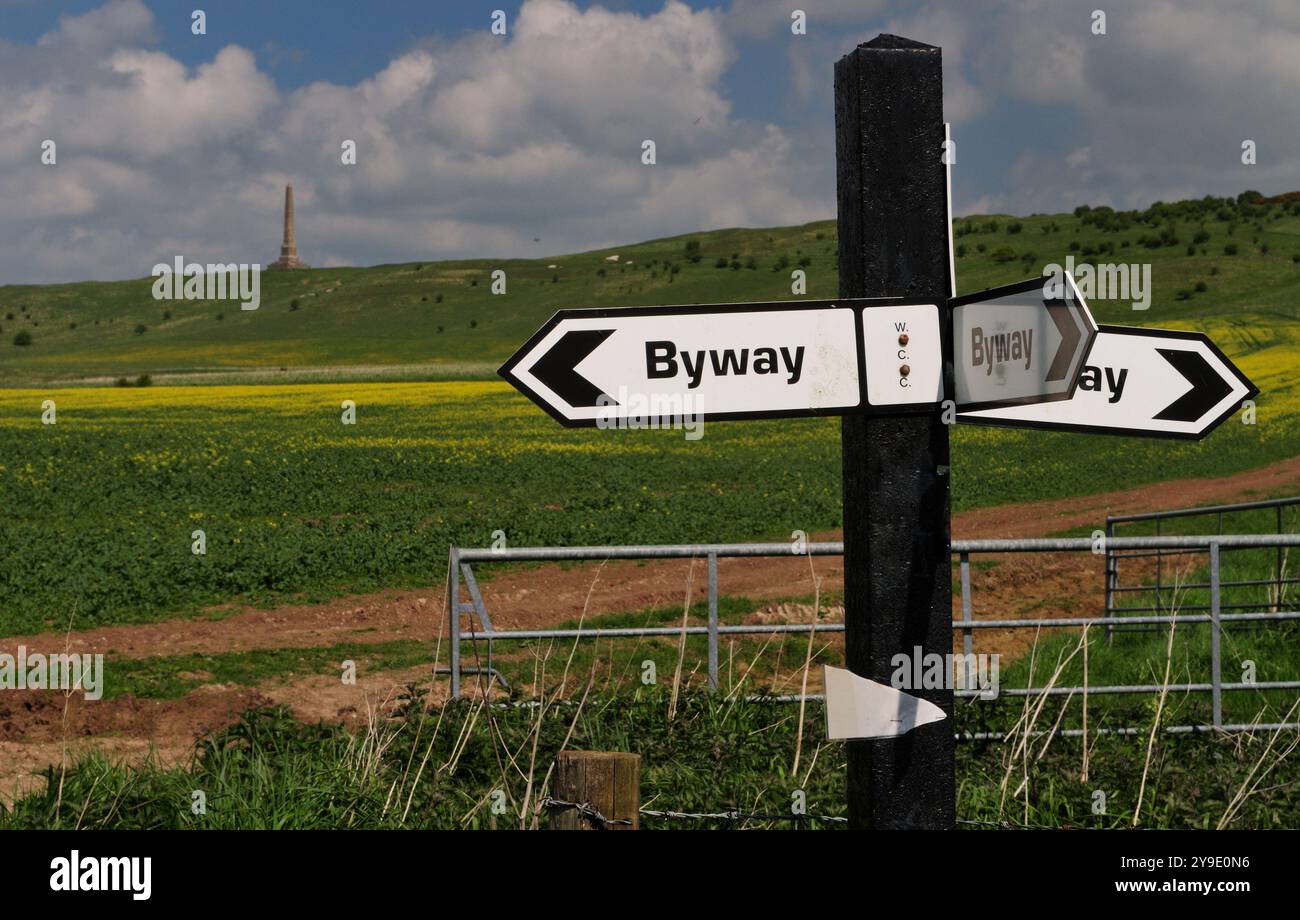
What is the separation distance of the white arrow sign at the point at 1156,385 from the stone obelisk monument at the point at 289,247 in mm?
166225

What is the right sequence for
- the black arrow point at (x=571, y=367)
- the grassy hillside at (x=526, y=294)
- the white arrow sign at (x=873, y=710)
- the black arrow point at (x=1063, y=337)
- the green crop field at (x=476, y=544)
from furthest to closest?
the grassy hillside at (x=526, y=294)
the green crop field at (x=476, y=544)
the black arrow point at (x=571, y=367)
the white arrow sign at (x=873, y=710)
the black arrow point at (x=1063, y=337)

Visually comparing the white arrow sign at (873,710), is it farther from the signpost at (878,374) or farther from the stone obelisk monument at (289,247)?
the stone obelisk monument at (289,247)

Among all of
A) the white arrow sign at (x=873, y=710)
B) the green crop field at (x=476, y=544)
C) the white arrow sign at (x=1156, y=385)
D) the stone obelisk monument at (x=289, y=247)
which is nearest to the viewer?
the white arrow sign at (x=873, y=710)

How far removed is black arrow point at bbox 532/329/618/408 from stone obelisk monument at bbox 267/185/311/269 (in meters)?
166

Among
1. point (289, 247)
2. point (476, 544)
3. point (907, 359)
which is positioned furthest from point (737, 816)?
point (289, 247)

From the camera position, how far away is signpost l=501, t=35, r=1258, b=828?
2330 mm

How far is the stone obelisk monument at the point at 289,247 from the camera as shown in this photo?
16075 cm

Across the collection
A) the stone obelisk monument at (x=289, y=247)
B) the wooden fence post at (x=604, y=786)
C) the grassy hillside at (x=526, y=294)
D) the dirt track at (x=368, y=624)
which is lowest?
the dirt track at (x=368, y=624)

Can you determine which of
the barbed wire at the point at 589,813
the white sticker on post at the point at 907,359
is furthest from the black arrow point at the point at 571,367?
the barbed wire at the point at 589,813

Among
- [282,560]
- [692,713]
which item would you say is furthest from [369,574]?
[692,713]

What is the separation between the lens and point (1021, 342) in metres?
2.24

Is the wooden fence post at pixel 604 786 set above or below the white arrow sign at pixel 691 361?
below

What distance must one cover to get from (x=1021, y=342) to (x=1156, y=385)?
66 centimetres

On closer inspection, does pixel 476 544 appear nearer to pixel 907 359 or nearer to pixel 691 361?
pixel 691 361
